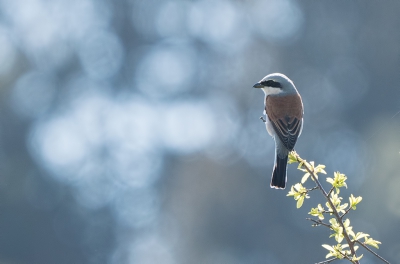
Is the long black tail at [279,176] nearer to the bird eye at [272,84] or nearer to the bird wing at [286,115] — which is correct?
the bird wing at [286,115]

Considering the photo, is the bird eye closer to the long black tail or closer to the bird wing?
the bird wing

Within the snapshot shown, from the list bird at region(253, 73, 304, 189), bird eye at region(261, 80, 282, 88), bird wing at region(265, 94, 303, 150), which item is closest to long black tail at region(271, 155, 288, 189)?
bird at region(253, 73, 304, 189)

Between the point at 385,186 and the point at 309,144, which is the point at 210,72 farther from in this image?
the point at 385,186

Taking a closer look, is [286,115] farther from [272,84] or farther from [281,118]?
[272,84]

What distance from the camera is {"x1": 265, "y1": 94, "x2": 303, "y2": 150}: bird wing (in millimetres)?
4500

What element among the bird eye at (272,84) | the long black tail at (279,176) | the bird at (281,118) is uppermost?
the bird eye at (272,84)

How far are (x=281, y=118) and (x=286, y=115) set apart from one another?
0.14 feet

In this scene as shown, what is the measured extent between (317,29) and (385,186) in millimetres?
7008

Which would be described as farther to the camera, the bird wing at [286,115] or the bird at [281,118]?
the bird wing at [286,115]

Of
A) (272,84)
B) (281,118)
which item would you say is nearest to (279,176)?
(281,118)

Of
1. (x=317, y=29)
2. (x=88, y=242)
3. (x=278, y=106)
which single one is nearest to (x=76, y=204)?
(x=88, y=242)

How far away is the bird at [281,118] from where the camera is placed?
4.27 meters

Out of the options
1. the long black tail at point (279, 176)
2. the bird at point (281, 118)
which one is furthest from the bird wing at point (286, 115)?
the long black tail at point (279, 176)

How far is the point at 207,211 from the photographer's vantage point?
21.3m
